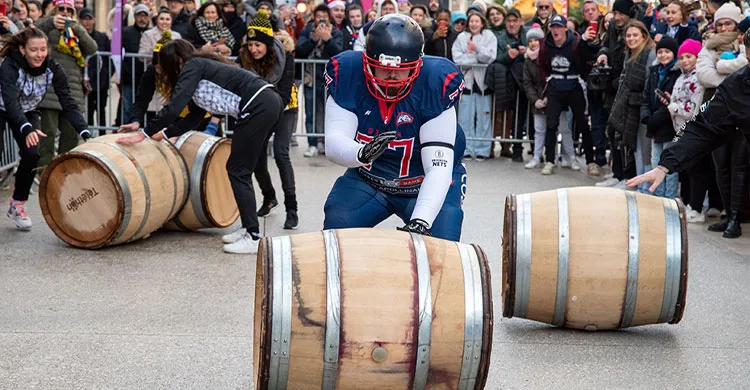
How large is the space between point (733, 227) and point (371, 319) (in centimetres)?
613

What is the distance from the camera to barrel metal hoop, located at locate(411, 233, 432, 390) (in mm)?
3930

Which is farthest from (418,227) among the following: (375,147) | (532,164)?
(532,164)

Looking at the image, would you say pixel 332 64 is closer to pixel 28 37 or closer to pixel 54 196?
pixel 54 196

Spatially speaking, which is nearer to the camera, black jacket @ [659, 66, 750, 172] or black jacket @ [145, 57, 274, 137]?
black jacket @ [659, 66, 750, 172]

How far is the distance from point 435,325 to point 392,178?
1.28 m

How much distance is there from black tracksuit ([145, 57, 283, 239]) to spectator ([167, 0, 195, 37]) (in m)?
4.97

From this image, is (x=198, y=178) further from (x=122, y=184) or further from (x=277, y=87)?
(x=277, y=87)

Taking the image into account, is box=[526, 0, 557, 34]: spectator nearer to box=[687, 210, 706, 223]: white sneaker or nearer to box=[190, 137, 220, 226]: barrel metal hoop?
box=[687, 210, 706, 223]: white sneaker

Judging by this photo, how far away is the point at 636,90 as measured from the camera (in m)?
10.8

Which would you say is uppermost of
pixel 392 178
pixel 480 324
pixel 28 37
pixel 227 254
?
pixel 28 37

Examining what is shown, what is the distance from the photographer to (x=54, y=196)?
816cm

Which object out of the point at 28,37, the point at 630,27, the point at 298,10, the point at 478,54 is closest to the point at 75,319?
the point at 28,37

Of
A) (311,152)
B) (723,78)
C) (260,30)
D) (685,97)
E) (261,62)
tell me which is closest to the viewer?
(260,30)

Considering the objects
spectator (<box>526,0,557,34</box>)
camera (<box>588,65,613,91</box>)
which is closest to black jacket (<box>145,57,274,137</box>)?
camera (<box>588,65,613,91</box>)
